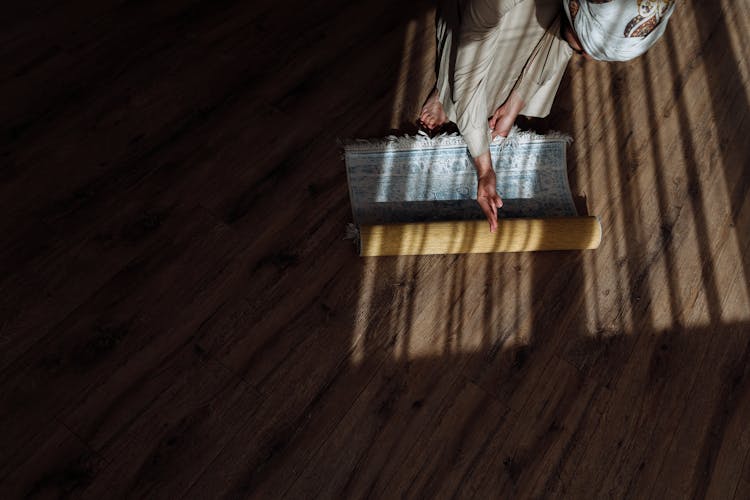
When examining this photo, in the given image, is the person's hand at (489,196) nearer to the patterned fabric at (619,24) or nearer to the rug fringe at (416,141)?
the rug fringe at (416,141)

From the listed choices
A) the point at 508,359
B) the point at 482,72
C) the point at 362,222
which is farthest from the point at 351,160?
the point at 508,359

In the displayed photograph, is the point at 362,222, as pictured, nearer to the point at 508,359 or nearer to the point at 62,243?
the point at 508,359

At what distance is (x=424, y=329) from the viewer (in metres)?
1.41

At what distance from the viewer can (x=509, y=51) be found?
150 centimetres

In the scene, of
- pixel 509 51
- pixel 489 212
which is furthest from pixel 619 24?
pixel 489 212

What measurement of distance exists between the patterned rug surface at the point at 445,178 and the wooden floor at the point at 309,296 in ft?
0.23

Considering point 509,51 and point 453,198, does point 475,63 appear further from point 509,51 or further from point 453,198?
point 453,198

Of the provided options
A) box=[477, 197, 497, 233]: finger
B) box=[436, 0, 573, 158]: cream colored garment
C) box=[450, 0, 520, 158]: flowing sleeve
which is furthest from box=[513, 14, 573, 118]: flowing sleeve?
box=[477, 197, 497, 233]: finger

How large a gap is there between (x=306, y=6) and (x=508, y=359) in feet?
4.35

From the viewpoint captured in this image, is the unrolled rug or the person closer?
the person

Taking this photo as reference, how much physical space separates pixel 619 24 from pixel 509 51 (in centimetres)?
41

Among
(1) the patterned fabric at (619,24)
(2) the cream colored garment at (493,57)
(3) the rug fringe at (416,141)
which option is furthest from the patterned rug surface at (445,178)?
(1) the patterned fabric at (619,24)

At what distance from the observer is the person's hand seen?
1.46 metres

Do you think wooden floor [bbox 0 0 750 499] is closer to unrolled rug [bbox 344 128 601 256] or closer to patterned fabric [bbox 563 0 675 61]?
unrolled rug [bbox 344 128 601 256]
